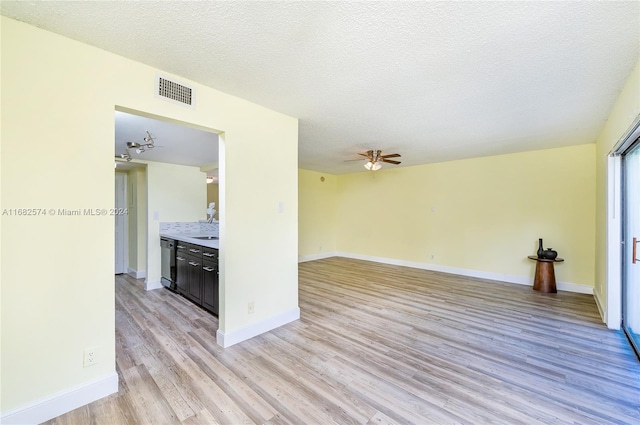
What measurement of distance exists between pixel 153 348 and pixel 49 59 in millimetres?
2451

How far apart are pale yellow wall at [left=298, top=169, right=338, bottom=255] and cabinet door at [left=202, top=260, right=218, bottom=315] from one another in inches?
144

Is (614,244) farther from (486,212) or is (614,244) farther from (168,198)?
(168,198)

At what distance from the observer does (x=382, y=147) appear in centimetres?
461

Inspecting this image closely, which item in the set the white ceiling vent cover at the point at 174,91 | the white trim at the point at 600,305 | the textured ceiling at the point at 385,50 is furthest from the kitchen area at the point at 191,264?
the white trim at the point at 600,305

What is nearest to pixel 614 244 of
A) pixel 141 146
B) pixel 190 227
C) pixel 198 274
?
pixel 198 274

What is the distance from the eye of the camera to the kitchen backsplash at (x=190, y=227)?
16.0 feet

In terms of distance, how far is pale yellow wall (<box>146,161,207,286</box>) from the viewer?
15.3 feet

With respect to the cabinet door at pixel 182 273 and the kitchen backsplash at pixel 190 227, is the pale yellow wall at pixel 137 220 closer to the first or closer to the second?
the kitchen backsplash at pixel 190 227

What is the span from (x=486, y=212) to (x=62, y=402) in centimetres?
627

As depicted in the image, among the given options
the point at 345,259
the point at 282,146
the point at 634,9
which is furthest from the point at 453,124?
the point at 345,259

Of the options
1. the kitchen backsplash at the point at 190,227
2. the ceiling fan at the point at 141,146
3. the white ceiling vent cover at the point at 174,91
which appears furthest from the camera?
the kitchen backsplash at the point at 190,227

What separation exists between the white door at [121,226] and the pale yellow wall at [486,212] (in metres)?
5.47

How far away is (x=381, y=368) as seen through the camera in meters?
2.28

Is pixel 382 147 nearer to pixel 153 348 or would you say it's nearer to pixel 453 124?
pixel 453 124
